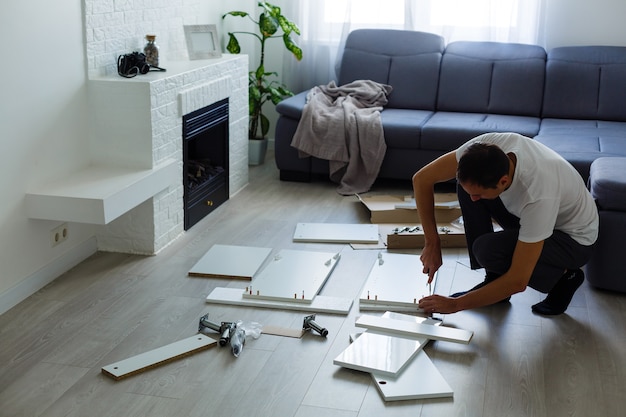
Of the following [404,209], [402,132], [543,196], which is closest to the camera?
[543,196]

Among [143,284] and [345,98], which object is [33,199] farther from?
[345,98]

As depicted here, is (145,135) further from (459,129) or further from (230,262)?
(459,129)

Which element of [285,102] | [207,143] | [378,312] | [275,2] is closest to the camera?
[378,312]

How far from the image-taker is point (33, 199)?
3447 millimetres

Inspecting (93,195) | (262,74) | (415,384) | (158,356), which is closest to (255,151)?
(262,74)

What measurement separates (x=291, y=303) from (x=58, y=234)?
1.15 m

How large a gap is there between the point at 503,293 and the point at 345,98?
2.70m

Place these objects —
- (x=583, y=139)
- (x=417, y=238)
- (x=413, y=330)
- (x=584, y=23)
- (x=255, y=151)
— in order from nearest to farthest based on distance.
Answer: (x=413, y=330), (x=417, y=238), (x=583, y=139), (x=584, y=23), (x=255, y=151)

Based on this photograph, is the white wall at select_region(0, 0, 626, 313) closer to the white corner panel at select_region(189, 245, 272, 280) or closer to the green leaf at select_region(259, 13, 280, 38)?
the white corner panel at select_region(189, 245, 272, 280)

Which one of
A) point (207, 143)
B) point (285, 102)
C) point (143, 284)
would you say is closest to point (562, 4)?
point (285, 102)

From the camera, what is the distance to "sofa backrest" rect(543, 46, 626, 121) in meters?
5.25

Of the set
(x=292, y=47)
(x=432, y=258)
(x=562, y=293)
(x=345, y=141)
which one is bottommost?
(x=562, y=293)

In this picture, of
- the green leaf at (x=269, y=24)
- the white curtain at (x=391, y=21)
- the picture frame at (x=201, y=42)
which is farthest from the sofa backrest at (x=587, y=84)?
the picture frame at (x=201, y=42)

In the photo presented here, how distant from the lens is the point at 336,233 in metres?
4.32
